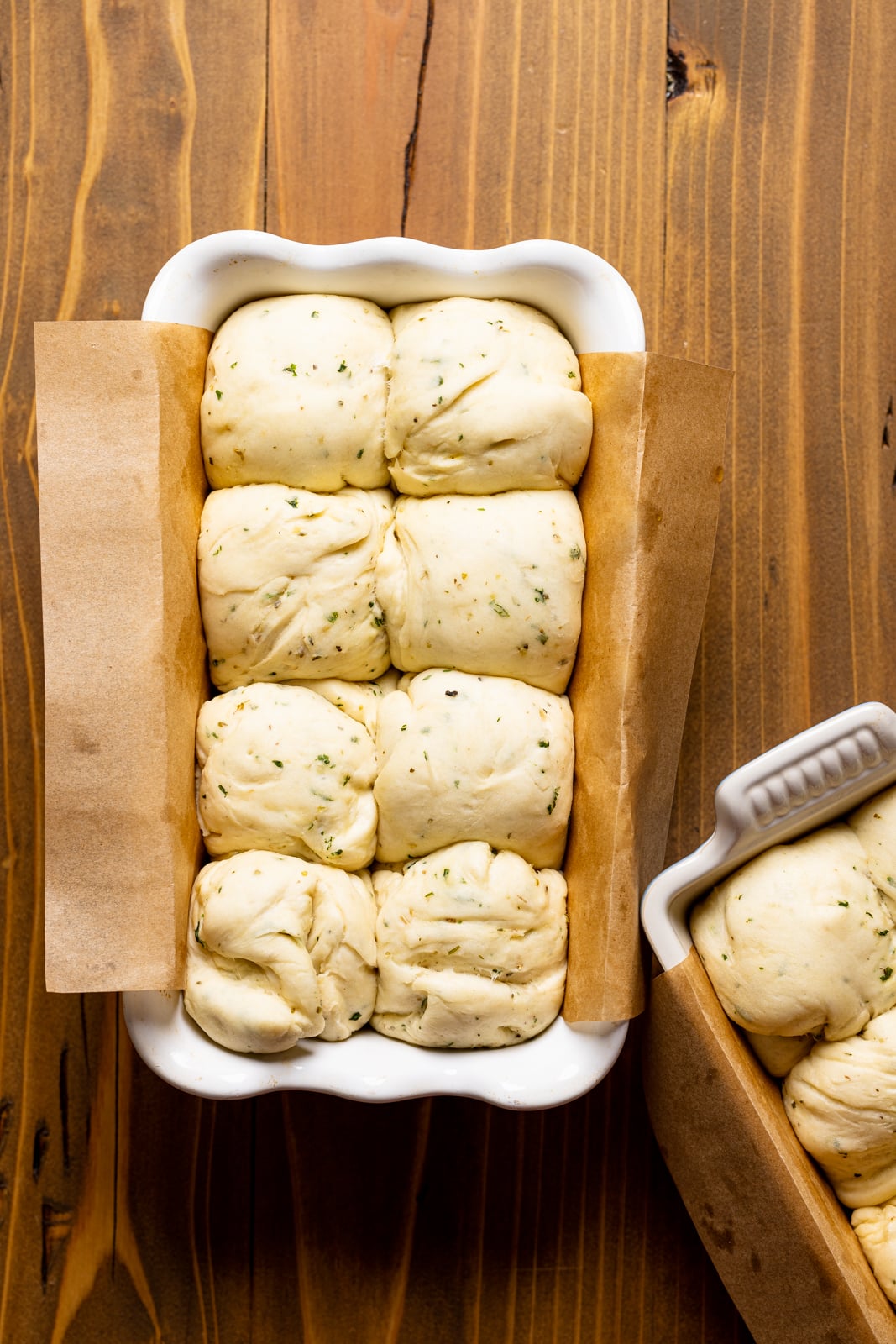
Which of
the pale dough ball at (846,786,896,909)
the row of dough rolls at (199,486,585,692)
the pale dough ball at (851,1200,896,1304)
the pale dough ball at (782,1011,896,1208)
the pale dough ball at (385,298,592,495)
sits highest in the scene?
the pale dough ball at (385,298,592,495)

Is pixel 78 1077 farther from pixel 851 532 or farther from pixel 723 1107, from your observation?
pixel 851 532

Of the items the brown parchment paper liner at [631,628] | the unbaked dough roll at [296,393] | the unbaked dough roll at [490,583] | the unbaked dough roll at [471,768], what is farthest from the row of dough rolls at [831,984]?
the unbaked dough roll at [296,393]

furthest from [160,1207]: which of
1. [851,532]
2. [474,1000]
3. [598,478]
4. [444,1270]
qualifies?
[851,532]

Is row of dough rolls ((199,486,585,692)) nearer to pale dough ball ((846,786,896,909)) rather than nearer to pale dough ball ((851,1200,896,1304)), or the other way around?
pale dough ball ((846,786,896,909))

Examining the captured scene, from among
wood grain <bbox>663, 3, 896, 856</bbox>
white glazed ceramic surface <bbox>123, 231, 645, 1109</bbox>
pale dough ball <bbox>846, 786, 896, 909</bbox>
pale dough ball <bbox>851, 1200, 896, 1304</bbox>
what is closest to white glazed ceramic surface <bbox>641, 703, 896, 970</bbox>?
pale dough ball <bbox>846, 786, 896, 909</bbox>

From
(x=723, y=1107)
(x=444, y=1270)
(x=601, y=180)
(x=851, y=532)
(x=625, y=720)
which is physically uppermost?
(x=601, y=180)

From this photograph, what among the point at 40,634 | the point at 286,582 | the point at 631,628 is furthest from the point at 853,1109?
the point at 40,634
